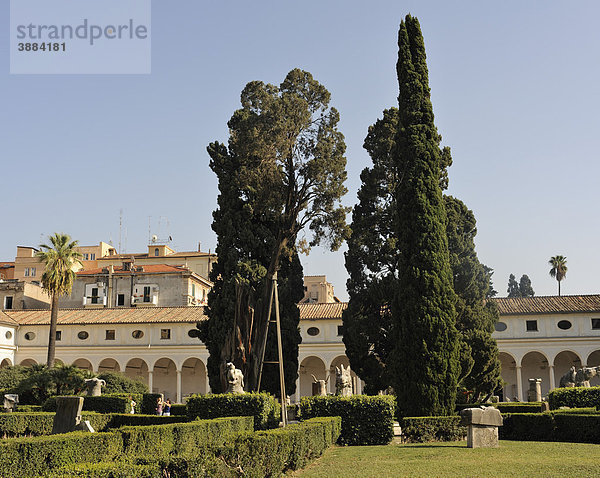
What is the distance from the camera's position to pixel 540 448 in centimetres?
1573

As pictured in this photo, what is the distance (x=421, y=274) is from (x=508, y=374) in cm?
2940

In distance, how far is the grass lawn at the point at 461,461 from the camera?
38.7 feet

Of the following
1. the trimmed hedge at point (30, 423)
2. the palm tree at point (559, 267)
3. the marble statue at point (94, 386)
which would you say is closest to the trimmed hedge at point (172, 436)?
the trimmed hedge at point (30, 423)

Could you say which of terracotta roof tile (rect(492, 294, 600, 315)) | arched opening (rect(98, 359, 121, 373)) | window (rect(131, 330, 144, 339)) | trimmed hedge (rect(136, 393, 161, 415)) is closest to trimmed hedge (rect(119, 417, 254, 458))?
trimmed hedge (rect(136, 393, 161, 415))

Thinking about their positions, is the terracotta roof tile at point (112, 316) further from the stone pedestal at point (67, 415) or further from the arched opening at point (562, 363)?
the stone pedestal at point (67, 415)

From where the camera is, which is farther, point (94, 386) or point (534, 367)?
point (534, 367)

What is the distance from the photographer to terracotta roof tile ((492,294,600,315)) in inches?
1772

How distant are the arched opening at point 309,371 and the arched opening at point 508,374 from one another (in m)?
12.5

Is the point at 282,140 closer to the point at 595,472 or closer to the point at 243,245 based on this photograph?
the point at 243,245

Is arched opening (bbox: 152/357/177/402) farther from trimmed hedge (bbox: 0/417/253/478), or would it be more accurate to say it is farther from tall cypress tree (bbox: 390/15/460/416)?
trimmed hedge (bbox: 0/417/253/478)

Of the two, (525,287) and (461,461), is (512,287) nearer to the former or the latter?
(525,287)

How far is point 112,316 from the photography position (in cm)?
5103

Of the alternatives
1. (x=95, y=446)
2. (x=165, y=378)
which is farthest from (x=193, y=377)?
(x=95, y=446)

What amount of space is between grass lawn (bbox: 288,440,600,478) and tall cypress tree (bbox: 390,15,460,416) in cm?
316
